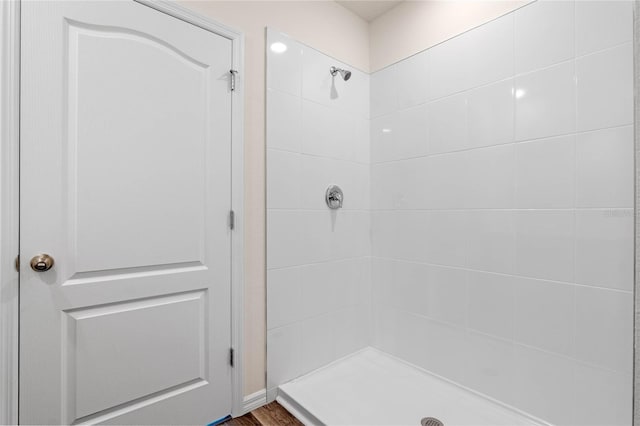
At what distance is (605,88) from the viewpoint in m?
1.18

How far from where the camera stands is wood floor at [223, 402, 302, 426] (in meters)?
1.44

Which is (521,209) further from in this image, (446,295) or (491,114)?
(446,295)

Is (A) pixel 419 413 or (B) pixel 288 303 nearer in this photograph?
(A) pixel 419 413

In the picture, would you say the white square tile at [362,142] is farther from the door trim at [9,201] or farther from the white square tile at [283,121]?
the door trim at [9,201]

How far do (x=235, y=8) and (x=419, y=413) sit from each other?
6.82 feet

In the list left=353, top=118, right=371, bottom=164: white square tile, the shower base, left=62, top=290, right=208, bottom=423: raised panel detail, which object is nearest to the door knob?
left=62, top=290, right=208, bottom=423: raised panel detail

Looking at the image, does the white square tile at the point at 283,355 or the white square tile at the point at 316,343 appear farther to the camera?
the white square tile at the point at 316,343

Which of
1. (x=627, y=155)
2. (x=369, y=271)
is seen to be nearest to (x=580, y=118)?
(x=627, y=155)

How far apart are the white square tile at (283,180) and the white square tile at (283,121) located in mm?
49

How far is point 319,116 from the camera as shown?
1.80m

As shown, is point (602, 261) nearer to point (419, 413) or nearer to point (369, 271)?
point (419, 413)

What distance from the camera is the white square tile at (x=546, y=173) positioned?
1277 mm

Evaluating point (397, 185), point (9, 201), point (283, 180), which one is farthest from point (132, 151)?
point (397, 185)

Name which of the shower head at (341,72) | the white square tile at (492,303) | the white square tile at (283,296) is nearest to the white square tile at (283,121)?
the shower head at (341,72)
